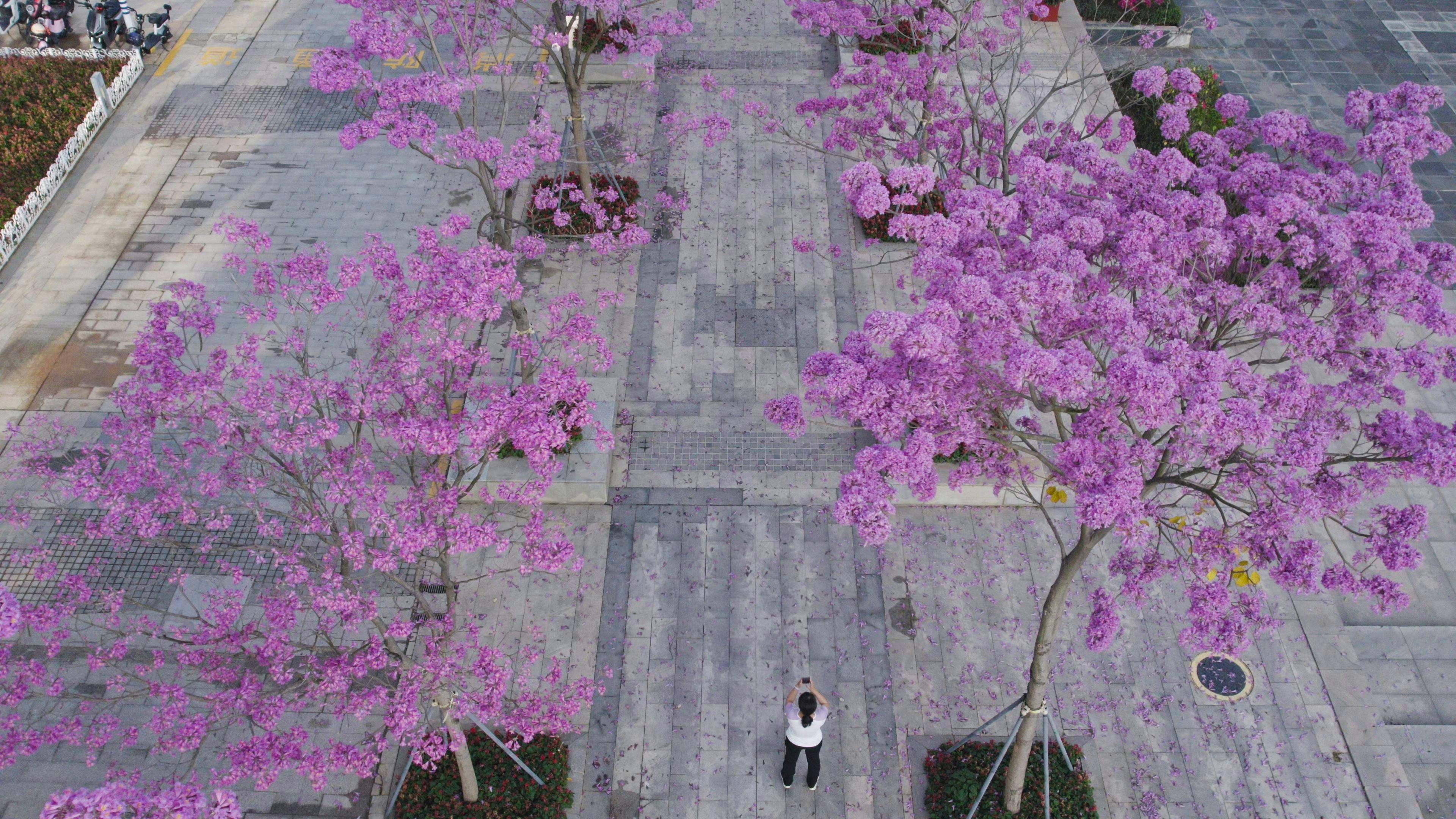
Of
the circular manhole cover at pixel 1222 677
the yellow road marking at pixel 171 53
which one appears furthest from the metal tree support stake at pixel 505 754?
the yellow road marking at pixel 171 53

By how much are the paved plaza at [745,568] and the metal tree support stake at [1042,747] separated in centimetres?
44

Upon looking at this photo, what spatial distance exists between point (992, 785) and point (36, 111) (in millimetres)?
24766

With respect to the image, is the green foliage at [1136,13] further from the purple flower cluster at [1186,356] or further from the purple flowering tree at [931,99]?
the purple flower cluster at [1186,356]

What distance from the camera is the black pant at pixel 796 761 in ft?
40.4

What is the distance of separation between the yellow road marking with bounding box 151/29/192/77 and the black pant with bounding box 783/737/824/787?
22864 mm

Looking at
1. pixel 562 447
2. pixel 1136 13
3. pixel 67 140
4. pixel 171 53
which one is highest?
pixel 171 53

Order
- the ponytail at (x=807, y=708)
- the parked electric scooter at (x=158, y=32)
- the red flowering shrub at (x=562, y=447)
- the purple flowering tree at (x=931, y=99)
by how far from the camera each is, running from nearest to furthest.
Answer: the ponytail at (x=807, y=708), the purple flowering tree at (x=931, y=99), the red flowering shrub at (x=562, y=447), the parked electric scooter at (x=158, y=32)

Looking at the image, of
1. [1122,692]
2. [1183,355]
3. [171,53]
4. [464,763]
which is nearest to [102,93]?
[171,53]

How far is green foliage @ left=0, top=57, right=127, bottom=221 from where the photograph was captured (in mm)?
21984

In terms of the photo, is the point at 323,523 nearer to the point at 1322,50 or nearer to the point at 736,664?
the point at 736,664

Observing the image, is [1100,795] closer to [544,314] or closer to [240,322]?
[544,314]

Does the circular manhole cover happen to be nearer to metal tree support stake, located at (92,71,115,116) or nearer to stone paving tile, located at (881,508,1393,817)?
stone paving tile, located at (881,508,1393,817)

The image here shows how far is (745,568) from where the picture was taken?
15367mm

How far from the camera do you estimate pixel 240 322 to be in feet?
62.6
